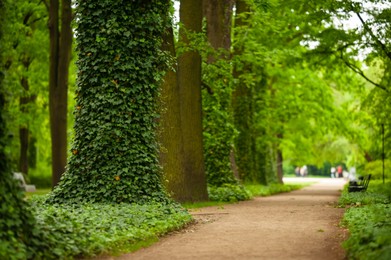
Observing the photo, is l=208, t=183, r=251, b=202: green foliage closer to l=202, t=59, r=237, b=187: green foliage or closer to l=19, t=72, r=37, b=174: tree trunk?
l=202, t=59, r=237, b=187: green foliage

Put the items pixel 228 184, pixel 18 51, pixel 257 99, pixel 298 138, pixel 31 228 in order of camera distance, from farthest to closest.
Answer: pixel 298 138 → pixel 257 99 → pixel 18 51 → pixel 228 184 → pixel 31 228

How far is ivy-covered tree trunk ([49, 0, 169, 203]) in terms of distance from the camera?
15.9m

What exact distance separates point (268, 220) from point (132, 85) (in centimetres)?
446

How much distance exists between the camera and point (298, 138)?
46.6 meters

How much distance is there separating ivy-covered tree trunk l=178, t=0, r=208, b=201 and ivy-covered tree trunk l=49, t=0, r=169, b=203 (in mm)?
4938

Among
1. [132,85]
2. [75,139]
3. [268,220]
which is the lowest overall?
[268,220]

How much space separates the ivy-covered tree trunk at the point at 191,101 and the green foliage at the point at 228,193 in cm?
227

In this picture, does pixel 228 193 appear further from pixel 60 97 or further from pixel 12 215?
pixel 12 215

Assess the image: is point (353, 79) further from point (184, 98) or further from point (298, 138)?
point (184, 98)

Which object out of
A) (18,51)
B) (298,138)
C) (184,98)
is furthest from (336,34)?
(298,138)

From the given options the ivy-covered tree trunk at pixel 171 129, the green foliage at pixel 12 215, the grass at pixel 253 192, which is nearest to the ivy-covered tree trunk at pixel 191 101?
the grass at pixel 253 192

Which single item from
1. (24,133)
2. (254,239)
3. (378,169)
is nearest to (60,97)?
(24,133)

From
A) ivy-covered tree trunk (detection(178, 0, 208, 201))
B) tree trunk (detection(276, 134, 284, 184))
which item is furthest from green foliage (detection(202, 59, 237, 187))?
tree trunk (detection(276, 134, 284, 184))

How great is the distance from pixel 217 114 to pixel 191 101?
506cm
